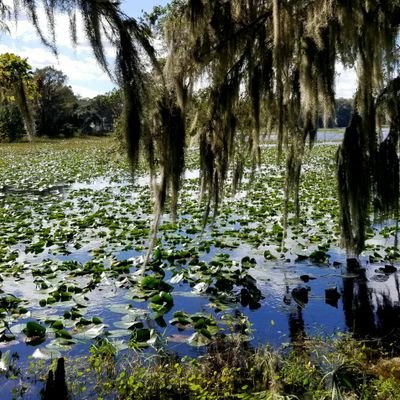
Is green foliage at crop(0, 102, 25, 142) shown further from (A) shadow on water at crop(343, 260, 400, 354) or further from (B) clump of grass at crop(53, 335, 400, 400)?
(A) shadow on water at crop(343, 260, 400, 354)

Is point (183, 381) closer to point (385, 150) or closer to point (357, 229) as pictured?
point (357, 229)

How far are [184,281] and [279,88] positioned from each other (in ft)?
9.10

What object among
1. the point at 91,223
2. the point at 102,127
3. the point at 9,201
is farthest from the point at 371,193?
the point at 102,127

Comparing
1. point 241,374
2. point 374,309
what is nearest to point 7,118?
point 241,374

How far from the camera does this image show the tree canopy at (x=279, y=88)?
143 inches

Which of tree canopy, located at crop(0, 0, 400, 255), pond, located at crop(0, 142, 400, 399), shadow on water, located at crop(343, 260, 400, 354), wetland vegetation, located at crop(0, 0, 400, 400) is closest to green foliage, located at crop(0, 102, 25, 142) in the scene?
wetland vegetation, located at crop(0, 0, 400, 400)

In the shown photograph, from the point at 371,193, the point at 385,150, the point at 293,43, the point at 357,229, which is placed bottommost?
the point at 357,229

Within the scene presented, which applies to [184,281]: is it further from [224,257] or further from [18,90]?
[18,90]

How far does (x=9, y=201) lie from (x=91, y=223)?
371cm

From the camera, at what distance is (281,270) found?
6.21 meters

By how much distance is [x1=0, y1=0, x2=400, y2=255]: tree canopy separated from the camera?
143 inches

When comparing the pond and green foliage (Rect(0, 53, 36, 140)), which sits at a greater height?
green foliage (Rect(0, 53, 36, 140))

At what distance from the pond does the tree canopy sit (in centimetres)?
54

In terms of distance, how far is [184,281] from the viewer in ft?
19.3
